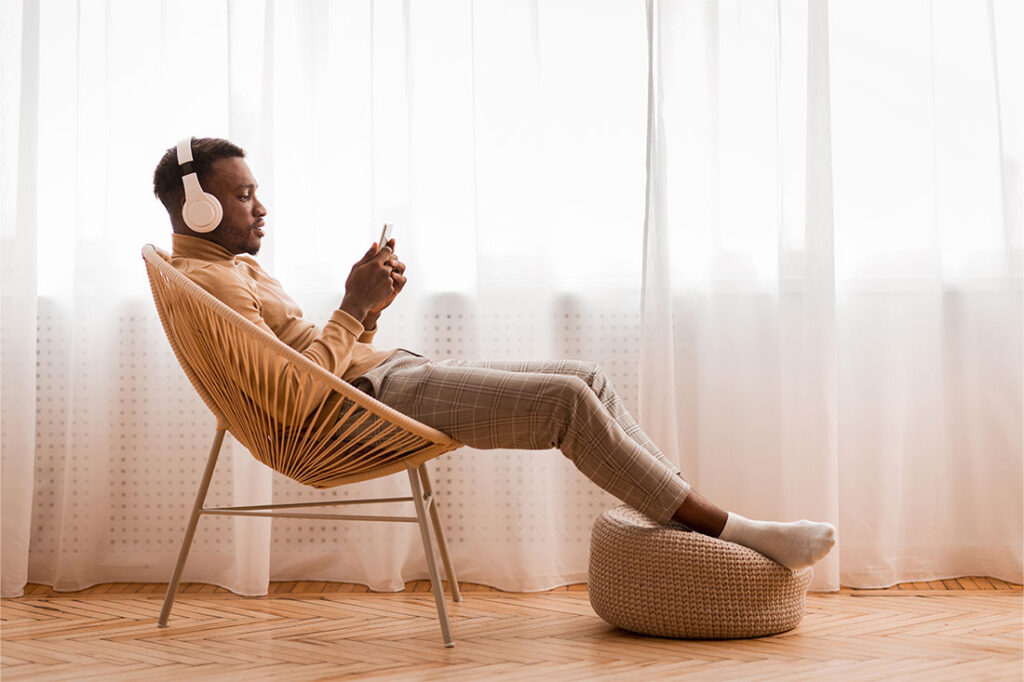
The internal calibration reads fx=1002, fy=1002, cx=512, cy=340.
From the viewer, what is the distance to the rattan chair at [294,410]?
5.92ft

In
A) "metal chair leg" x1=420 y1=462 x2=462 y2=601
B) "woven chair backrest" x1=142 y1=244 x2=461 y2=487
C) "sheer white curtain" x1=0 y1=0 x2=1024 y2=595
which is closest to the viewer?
"woven chair backrest" x1=142 y1=244 x2=461 y2=487

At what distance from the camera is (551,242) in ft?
8.13

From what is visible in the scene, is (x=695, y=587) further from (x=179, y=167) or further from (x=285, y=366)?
(x=179, y=167)

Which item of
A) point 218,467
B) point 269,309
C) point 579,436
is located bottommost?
point 218,467

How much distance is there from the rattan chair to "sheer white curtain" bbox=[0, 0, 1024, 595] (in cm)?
54

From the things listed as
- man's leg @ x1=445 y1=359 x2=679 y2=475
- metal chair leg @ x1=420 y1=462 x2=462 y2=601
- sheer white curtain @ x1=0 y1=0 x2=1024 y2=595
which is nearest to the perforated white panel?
sheer white curtain @ x1=0 y1=0 x2=1024 y2=595

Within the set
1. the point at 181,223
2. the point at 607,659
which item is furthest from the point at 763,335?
the point at 181,223

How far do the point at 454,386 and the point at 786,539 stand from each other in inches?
26.7

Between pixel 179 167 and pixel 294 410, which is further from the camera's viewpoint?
pixel 179 167

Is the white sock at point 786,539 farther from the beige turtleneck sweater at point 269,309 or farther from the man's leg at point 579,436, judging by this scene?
the beige turtleneck sweater at point 269,309

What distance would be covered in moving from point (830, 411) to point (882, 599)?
1.44ft

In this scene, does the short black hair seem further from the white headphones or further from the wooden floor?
the wooden floor

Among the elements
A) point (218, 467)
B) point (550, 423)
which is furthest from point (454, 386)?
point (218, 467)

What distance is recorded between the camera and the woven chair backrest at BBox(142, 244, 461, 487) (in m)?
1.80
